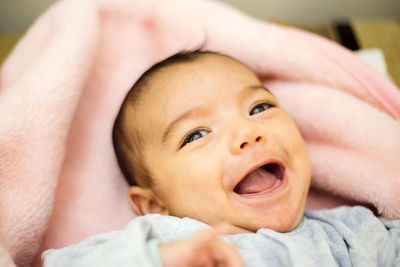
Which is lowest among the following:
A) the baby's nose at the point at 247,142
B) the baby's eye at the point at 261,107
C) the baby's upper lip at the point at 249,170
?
the baby's upper lip at the point at 249,170

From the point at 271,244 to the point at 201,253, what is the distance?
22 cm

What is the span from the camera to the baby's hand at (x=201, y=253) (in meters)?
0.55

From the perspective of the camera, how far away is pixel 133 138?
84 cm

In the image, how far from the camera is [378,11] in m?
1.66

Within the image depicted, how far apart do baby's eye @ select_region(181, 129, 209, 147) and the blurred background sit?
2.65 feet

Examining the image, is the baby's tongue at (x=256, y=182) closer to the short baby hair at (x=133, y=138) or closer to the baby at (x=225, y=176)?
the baby at (x=225, y=176)

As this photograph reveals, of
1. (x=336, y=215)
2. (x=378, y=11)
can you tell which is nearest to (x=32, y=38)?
(x=336, y=215)

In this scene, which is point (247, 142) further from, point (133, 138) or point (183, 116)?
point (133, 138)

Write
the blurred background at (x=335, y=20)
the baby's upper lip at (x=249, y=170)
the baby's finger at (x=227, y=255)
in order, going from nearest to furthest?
the baby's finger at (x=227, y=255) → the baby's upper lip at (x=249, y=170) → the blurred background at (x=335, y=20)

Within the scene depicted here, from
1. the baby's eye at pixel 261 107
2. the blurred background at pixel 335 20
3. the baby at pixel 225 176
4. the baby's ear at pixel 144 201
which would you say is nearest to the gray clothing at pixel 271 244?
the baby at pixel 225 176

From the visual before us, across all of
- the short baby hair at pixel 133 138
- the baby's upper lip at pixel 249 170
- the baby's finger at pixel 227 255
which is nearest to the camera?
the baby's finger at pixel 227 255

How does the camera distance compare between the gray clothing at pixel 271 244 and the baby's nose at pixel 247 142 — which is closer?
the gray clothing at pixel 271 244

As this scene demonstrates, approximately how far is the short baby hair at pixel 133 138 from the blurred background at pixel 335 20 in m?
0.67

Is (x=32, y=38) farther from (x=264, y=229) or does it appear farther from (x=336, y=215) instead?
(x=336, y=215)
